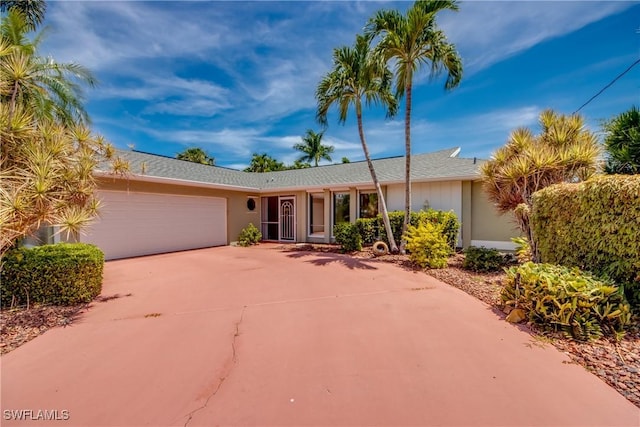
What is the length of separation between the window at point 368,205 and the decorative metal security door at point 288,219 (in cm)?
389

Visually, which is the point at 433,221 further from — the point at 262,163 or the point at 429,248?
the point at 262,163

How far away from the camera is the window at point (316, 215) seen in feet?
49.5

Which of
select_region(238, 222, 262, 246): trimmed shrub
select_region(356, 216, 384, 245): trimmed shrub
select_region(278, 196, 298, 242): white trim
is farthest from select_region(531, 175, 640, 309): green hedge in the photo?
select_region(238, 222, 262, 246): trimmed shrub

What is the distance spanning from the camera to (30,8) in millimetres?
10781

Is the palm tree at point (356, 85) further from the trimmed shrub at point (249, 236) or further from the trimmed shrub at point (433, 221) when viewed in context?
the trimmed shrub at point (249, 236)

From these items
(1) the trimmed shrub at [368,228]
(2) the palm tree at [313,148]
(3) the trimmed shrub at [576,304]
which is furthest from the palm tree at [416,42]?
(2) the palm tree at [313,148]

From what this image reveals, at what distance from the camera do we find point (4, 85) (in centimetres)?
447

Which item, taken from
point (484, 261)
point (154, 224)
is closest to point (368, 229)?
point (484, 261)

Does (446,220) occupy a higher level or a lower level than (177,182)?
lower

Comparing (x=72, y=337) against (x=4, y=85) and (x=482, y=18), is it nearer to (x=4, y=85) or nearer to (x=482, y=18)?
(x=4, y=85)

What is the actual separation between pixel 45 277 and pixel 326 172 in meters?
13.3

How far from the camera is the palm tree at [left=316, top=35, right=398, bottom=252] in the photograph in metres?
9.27

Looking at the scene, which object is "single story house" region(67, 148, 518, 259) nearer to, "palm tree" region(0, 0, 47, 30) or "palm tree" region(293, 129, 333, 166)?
"palm tree" region(0, 0, 47, 30)

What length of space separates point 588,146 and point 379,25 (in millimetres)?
6645
